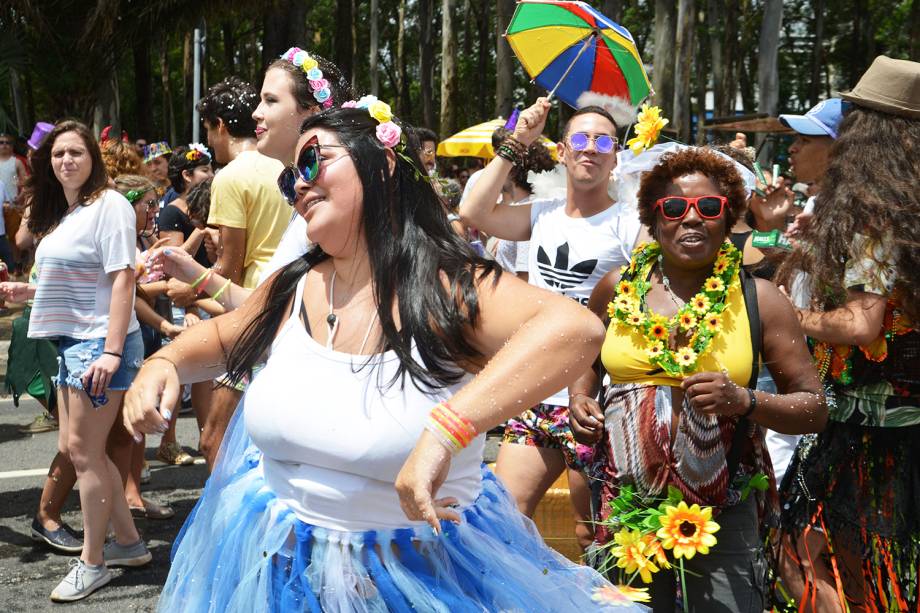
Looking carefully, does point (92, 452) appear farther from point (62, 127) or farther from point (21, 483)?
point (21, 483)

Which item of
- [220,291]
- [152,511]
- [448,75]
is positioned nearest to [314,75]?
[220,291]

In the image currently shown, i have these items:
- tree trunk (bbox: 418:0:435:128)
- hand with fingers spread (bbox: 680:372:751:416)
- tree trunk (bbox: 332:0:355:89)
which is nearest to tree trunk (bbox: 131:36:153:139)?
tree trunk (bbox: 332:0:355:89)

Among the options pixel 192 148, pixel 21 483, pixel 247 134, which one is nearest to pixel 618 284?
pixel 247 134

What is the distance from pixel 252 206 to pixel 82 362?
1111 millimetres

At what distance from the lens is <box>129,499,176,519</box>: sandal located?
6.11 meters

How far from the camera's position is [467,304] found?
232 cm

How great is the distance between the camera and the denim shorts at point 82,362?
4832 mm

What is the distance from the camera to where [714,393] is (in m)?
3.14

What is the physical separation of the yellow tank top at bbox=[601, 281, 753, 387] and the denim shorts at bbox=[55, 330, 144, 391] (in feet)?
8.11

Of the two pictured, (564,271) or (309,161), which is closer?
(309,161)

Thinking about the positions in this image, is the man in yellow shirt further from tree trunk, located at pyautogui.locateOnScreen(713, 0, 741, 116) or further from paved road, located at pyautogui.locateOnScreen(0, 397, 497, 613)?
tree trunk, located at pyautogui.locateOnScreen(713, 0, 741, 116)

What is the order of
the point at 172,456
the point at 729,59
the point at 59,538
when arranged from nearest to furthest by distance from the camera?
the point at 59,538
the point at 172,456
the point at 729,59

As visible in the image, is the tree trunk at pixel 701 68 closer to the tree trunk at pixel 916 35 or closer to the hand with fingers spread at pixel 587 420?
the tree trunk at pixel 916 35

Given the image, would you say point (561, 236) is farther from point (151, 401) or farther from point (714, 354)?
point (151, 401)
